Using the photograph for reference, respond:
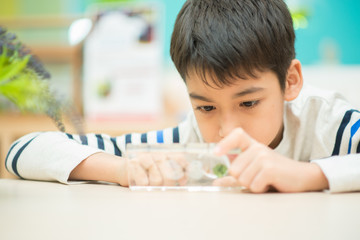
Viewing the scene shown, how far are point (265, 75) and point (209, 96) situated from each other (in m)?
0.13

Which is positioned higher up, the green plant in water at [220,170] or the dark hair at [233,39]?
the dark hair at [233,39]

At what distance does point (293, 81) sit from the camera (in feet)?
3.02

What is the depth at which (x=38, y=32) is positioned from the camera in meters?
2.63

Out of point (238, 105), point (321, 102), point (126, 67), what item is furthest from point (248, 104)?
point (126, 67)

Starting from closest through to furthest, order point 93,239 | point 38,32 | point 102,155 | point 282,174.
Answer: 1. point 93,239
2. point 282,174
3. point 102,155
4. point 38,32

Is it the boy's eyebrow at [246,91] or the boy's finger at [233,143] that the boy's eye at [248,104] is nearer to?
the boy's eyebrow at [246,91]

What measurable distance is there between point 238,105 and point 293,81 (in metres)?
0.21

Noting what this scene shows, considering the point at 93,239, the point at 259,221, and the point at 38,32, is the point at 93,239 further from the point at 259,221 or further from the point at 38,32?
the point at 38,32

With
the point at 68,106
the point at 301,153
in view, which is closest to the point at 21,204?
the point at 68,106

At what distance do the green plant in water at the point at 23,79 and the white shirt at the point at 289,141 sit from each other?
0.70 feet

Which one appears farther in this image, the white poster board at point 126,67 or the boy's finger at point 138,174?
the white poster board at point 126,67

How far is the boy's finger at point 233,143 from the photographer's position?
541 millimetres

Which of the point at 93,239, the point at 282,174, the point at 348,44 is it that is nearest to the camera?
the point at 93,239

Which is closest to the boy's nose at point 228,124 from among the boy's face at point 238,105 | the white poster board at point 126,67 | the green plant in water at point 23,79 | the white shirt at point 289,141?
the boy's face at point 238,105
